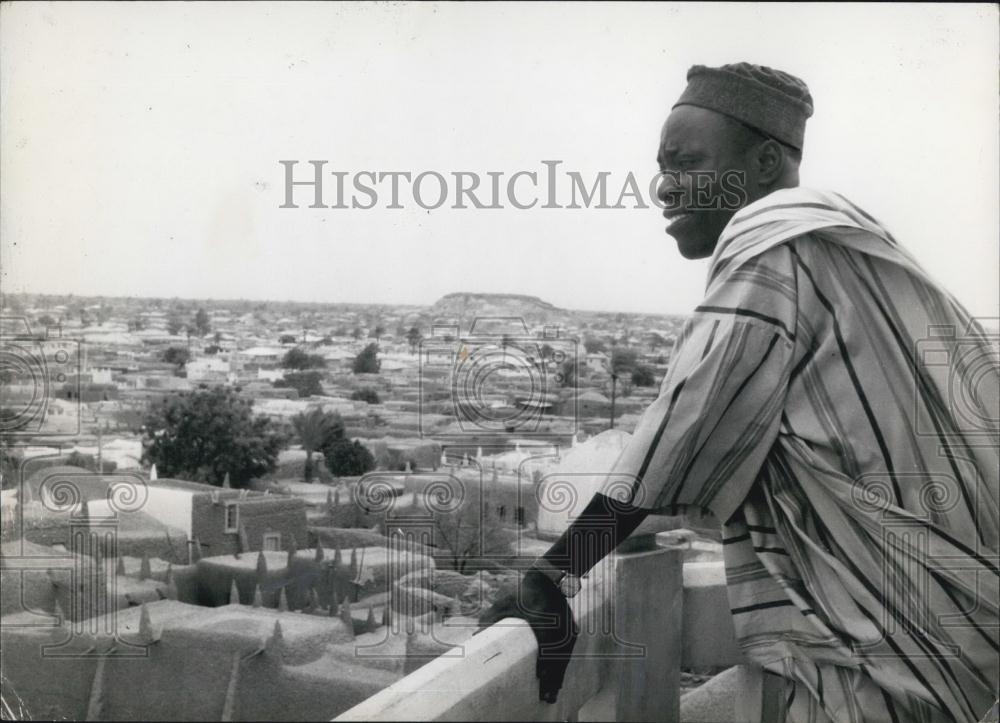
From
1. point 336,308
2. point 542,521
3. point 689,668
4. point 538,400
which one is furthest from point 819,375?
point 336,308

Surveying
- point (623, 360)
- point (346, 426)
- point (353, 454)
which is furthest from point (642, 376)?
point (353, 454)

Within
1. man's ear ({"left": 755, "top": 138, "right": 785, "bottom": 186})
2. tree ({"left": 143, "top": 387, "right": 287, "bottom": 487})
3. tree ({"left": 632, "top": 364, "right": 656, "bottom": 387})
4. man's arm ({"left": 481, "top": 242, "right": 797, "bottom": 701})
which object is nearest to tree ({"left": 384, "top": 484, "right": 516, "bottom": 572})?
tree ({"left": 632, "top": 364, "right": 656, "bottom": 387})

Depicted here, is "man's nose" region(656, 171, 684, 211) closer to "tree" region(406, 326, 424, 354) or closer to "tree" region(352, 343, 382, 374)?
"tree" region(406, 326, 424, 354)

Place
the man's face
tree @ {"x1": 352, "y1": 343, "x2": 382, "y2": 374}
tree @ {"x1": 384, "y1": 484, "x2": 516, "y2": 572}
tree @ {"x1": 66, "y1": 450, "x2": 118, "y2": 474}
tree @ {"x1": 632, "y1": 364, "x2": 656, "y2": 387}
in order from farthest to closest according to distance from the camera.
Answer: tree @ {"x1": 66, "y1": 450, "x2": 118, "y2": 474}, tree @ {"x1": 352, "y1": 343, "x2": 382, "y2": 374}, tree @ {"x1": 632, "y1": 364, "x2": 656, "y2": 387}, tree @ {"x1": 384, "y1": 484, "x2": 516, "y2": 572}, the man's face

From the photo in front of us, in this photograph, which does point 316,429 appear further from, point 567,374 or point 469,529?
point 567,374

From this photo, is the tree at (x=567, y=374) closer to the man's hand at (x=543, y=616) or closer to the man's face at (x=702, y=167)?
the man's face at (x=702, y=167)

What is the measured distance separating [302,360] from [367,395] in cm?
43

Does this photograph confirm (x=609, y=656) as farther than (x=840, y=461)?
Yes

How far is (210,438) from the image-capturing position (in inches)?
256

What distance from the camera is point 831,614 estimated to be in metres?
0.88

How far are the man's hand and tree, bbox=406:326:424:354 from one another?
1238 mm

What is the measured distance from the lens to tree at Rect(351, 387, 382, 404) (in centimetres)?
282

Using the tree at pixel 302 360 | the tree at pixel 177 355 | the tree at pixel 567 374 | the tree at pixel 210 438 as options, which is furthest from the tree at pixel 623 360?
the tree at pixel 210 438

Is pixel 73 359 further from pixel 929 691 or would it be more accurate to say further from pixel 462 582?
pixel 929 691
